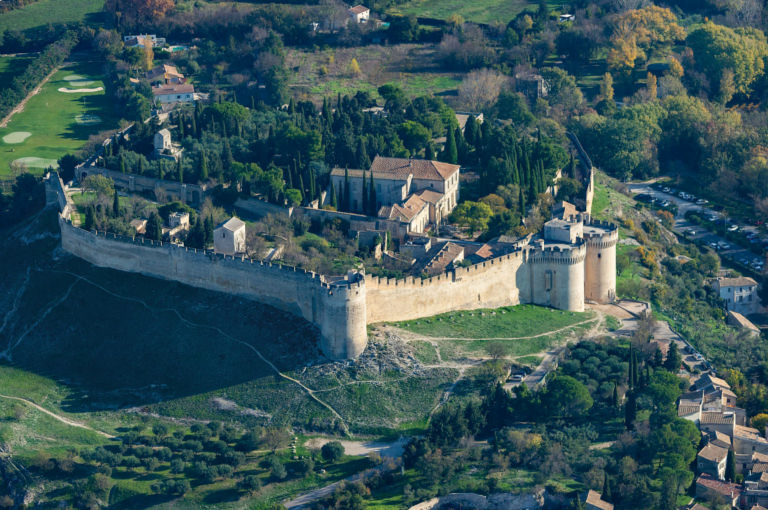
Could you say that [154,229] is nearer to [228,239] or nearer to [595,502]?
[228,239]

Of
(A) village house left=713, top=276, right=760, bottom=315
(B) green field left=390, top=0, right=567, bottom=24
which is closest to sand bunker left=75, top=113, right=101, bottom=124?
(B) green field left=390, top=0, right=567, bottom=24

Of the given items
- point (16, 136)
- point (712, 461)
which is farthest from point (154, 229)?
point (16, 136)

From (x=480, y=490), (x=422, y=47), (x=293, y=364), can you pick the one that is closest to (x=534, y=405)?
(x=480, y=490)

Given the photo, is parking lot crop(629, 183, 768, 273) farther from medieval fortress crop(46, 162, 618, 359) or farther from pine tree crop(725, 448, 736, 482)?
pine tree crop(725, 448, 736, 482)

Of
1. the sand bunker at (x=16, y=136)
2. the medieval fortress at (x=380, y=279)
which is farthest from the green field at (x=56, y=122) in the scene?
the medieval fortress at (x=380, y=279)

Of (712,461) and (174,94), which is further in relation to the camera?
(174,94)

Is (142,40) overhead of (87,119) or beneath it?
overhead
